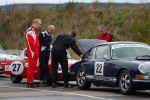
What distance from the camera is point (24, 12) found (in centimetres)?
4097

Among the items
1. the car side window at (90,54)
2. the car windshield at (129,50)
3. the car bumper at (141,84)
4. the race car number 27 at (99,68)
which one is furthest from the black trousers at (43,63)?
the car bumper at (141,84)

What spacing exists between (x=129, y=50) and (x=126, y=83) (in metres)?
1.23

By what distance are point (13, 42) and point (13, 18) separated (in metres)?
5.24

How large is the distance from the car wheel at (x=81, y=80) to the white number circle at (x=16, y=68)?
9.02 feet

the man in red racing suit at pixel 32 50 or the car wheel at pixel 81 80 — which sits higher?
the man in red racing suit at pixel 32 50

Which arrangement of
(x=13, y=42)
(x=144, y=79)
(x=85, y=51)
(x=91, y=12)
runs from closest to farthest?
(x=144, y=79)
(x=85, y=51)
(x=13, y=42)
(x=91, y=12)

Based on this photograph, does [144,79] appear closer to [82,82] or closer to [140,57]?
[140,57]

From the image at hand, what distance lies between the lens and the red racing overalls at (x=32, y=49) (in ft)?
46.7

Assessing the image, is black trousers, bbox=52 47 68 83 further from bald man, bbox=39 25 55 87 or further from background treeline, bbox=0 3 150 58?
background treeline, bbox=0 3 150 58

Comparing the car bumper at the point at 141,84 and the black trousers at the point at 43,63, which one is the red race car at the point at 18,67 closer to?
the black trousers at the point at 43,63

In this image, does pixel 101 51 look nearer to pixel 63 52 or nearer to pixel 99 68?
pixel 99 68

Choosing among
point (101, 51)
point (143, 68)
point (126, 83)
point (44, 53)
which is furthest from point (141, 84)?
point (44, 53)

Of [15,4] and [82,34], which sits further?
[15,4]

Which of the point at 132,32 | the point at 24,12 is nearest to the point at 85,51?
the point at 132,32
